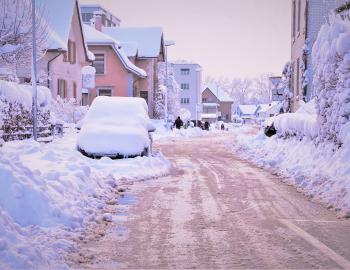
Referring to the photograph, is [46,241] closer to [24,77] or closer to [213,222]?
[213,222]

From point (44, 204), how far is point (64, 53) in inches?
1052

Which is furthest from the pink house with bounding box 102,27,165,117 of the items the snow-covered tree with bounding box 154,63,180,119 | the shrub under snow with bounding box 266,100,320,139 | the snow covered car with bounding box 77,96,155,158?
the snow covered car with bounding box 77,96,155,158

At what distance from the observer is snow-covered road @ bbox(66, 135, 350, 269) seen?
218 inches

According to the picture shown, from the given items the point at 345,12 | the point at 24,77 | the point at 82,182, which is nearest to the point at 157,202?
the point at 82,182

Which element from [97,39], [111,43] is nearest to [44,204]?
[111,43]

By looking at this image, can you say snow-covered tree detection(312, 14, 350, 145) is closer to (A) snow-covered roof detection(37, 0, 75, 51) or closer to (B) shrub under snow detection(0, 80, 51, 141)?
(B) shrub under snow detection(0, 80, 51, 141)

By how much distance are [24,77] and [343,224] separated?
24862 mm

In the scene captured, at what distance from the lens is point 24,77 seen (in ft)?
95.8

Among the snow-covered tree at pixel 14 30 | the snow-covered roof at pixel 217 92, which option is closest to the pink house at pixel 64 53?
the snow-covered tree at pixel 14 30

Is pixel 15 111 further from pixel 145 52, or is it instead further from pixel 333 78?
pixel 145 52

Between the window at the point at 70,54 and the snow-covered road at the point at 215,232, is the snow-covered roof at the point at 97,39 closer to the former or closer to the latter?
the window at the point at 70,54

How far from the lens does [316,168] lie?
38.0 feet

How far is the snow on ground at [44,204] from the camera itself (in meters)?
5.06

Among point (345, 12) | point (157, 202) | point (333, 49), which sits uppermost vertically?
point (345, 12)
